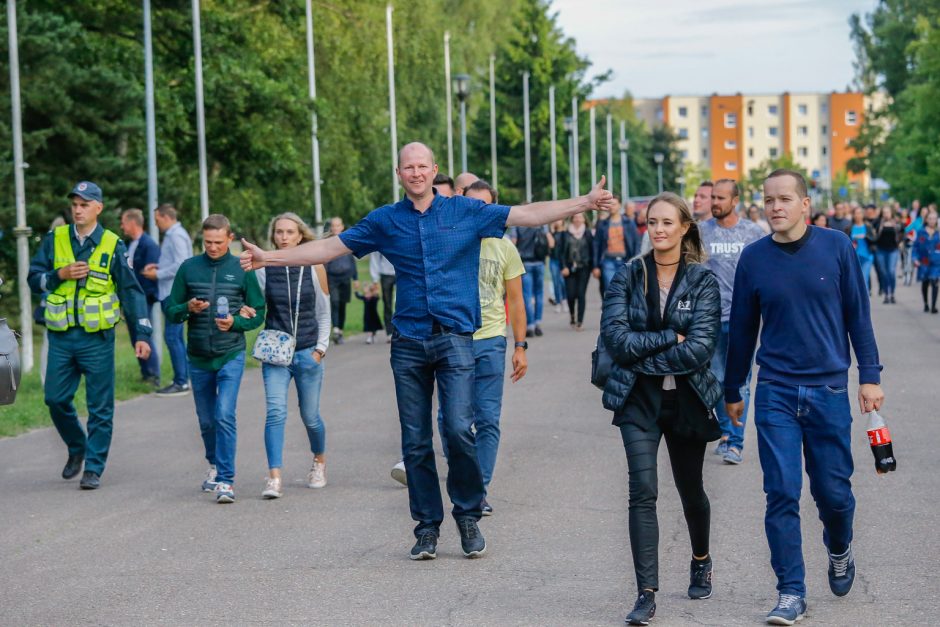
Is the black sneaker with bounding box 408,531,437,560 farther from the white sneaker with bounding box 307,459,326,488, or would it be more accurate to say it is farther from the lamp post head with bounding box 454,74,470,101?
the lamp post head with bounding box 454,74,470,101

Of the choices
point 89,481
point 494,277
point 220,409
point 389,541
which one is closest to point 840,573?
point 389,541

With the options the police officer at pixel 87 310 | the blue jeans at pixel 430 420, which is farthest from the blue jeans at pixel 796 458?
the police officer at pixel 87 310

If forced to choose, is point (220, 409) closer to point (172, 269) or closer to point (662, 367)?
point (662, 367)

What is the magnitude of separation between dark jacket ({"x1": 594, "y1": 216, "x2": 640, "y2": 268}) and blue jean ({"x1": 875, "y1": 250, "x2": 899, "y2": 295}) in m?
6.97

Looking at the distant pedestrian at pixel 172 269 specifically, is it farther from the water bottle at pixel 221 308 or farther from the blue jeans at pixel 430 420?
the blue jeans at pixel 430 420

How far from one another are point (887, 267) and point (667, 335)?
2297 cm

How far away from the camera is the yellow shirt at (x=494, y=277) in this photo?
28.9 ft

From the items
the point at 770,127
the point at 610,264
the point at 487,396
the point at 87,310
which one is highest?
the point at 770,127

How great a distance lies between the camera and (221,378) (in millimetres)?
9594

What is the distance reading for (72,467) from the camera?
10297mm

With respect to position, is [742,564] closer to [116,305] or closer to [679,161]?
[116,305]

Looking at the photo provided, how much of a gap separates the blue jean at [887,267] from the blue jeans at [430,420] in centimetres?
2172

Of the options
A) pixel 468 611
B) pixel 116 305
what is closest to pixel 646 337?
pixel 468 611

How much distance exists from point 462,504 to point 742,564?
1346 millimetres
